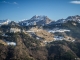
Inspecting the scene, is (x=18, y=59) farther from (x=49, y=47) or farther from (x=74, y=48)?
(x=74, y=48)

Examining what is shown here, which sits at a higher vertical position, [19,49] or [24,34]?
[24,34]

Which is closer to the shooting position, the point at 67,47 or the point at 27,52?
the point at 27,52

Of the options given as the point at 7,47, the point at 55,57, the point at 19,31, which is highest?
the point at 19,31

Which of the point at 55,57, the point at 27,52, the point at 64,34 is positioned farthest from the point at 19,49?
the point at 64,34

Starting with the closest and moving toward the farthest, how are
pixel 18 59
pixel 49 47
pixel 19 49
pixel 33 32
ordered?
1. pixel 18 59
2. pixel 19 49
3. pixel 49 47
4. pixel 33 32

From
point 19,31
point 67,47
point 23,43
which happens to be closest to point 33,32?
point 19,31

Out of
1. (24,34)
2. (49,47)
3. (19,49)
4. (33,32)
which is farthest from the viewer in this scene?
(33,32)

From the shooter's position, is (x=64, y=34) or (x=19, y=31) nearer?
(x=19, y=31)

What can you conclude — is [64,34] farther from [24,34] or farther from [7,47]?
[7,47]

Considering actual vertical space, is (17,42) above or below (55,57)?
above
